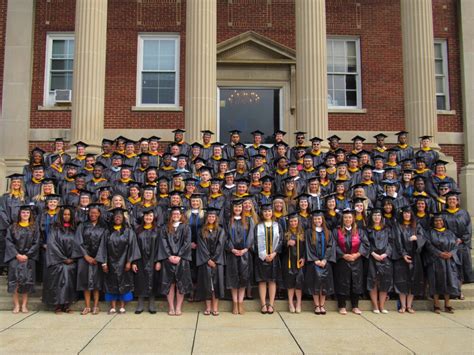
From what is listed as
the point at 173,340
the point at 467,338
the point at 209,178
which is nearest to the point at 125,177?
the point at 209,178

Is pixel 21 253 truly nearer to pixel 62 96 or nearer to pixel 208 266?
pixel 208 266

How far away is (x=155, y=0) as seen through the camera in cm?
1609

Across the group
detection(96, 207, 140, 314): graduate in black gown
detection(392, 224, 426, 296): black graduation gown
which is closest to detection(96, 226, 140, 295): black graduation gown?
detection(96, 207, 140, 314): graduate in black gown

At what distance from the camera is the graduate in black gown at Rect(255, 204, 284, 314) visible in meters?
7.89

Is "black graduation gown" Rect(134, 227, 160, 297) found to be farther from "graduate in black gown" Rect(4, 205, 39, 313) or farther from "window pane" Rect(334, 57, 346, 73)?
"window pane" Rect(334, 57, 346, 73)

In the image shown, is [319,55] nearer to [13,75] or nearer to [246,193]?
[246,193]

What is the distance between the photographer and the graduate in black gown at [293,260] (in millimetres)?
7934

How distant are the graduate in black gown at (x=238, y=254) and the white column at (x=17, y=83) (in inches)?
369

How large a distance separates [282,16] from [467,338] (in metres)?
12.5

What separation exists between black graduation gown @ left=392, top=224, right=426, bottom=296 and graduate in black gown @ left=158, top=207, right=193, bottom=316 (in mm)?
3550

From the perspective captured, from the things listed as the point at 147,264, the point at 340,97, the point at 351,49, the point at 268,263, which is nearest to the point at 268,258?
the point at 268,263

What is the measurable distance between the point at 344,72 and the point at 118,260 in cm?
1132

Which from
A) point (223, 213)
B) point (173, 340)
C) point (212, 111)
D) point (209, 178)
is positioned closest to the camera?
point (173, 340)

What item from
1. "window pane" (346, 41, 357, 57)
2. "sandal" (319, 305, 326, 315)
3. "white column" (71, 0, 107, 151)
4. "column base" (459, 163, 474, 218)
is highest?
"window pane" (346, 41, 357, 57)
